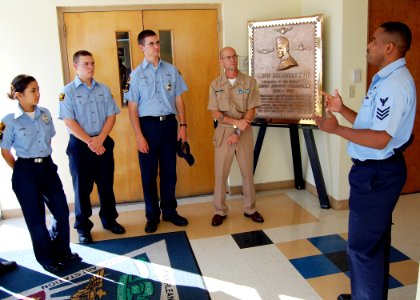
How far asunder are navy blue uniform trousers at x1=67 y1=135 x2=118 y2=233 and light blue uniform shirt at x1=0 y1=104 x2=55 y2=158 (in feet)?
1.45

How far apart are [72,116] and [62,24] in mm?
1265

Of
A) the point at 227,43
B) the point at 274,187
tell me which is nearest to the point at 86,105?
the point at 227,43

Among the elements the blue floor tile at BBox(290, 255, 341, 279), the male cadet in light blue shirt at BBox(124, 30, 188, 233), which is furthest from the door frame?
the blue floor tile at BBox(290, 255, 341, 279)

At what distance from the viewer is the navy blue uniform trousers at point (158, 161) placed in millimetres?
3395

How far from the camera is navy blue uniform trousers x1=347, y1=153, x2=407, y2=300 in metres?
1.96

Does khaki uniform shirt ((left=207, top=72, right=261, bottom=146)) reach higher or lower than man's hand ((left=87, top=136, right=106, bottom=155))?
higher

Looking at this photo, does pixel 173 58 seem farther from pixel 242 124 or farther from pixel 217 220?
pixel 217 220

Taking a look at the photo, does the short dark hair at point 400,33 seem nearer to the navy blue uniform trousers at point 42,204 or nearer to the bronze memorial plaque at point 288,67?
the bronze memorial plaque at point 288,67

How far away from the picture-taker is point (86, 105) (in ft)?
10.4

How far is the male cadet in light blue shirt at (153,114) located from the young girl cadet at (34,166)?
2.54ft

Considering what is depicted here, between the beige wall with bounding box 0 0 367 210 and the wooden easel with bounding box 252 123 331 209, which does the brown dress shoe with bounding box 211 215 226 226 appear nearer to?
the wooden easel with bounding box 252 123 331 209

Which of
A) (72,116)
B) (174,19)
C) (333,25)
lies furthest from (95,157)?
(333,25)

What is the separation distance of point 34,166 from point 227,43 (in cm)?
237

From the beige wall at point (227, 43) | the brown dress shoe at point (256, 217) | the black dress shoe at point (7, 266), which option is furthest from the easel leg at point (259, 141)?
the black dress shoe at point (7, 266)
